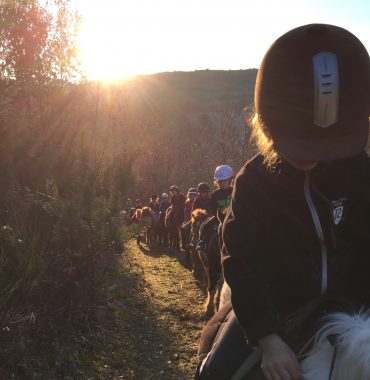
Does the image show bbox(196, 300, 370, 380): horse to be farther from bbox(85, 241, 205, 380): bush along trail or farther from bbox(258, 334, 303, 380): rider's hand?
bbox(85, 241, 205, 380): bush along trail

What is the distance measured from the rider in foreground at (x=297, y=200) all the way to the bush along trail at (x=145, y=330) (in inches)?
145

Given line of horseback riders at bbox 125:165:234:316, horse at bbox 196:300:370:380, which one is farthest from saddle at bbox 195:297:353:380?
line of horseback riders at bbox 125:165:234:316

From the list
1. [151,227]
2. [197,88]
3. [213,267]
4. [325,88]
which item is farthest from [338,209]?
[197,88]

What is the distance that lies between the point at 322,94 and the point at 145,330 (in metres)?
5.63

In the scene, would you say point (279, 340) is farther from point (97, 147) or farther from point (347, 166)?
point (97, 147)

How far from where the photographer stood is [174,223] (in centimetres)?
1512

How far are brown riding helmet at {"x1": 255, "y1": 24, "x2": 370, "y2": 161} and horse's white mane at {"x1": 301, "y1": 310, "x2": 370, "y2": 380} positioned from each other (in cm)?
54

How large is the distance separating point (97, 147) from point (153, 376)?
498 centimetres

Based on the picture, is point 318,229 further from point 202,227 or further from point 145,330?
point 202,227

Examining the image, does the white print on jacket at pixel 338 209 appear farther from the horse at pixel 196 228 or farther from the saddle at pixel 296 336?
the horse at pixel 196 228

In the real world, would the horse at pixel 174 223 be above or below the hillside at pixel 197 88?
below

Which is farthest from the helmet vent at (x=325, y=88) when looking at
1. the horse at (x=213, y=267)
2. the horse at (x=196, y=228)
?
the horse at (x=196, y=228)

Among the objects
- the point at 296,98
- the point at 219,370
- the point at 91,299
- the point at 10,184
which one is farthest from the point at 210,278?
the point at 296,98

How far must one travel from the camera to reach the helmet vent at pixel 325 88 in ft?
4.42
